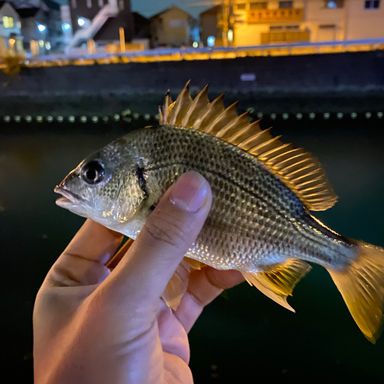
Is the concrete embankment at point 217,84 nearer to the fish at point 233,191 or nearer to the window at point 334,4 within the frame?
the window at point 334,4

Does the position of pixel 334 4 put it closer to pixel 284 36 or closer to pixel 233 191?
pixel 284 36

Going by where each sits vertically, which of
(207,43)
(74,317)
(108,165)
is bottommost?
(74,317)

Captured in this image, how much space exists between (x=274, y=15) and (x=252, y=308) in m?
15.9

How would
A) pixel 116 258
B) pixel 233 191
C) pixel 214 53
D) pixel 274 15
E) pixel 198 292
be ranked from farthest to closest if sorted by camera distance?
pixel 274 15, pixel 214 53, pixel 198 292, pixel 116 258, pixel 233 191

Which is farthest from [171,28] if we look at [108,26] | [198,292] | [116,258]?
[116,258]

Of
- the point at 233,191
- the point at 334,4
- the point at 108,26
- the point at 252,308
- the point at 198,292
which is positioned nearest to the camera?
the point at 233,191

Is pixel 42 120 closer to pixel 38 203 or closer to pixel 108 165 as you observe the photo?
pixel 38 203

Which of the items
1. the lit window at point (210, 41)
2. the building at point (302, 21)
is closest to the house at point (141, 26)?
the lit window at point (210, 41)

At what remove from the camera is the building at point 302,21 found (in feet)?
54.7

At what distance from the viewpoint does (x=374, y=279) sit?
1233 mm

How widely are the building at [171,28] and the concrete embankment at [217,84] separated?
21.7 feet

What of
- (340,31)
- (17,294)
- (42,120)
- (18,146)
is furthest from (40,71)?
(340,31)

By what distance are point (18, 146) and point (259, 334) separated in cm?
964

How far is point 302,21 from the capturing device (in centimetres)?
1689
